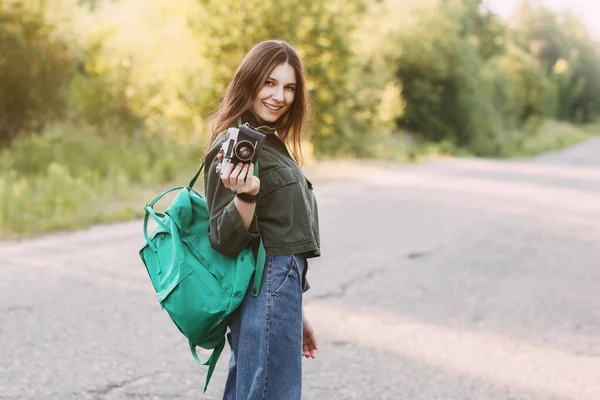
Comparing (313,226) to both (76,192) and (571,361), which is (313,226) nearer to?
(571,361)

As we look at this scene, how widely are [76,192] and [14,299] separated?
4874mm

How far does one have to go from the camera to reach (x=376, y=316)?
5.55 metres

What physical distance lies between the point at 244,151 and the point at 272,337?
61cm

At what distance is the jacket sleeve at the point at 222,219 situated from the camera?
2.28 metres

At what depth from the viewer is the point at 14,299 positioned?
558 cm

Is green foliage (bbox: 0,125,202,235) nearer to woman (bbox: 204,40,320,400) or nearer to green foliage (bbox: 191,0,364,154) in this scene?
green foliage (bbox: 191,0,364,154)

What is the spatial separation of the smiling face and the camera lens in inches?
15.4

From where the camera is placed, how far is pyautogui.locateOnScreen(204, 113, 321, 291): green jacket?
2.35m

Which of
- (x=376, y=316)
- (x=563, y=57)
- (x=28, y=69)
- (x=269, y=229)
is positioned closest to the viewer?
(x=269, y=229)

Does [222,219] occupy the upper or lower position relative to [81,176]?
upper

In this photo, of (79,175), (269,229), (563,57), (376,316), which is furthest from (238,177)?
(563,57)

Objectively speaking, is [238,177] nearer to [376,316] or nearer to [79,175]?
[376,316]

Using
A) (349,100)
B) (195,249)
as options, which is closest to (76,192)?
(195,249)

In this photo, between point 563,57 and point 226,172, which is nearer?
point 226,172
